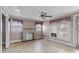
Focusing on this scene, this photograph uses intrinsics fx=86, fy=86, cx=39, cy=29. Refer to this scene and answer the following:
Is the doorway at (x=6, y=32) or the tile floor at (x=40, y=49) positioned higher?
the doorway at (x=6, y=32)

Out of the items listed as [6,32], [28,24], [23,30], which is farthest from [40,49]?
[28,24]

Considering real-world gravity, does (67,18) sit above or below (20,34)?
above

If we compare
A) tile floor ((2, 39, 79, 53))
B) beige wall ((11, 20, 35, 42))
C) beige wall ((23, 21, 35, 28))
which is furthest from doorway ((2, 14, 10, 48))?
beige wall ((23, 21, 35, 28))

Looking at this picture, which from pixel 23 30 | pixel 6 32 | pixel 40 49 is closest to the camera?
pixel 40 49

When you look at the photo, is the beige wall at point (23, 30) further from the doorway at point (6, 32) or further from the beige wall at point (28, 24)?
the doorway at point (6, 32)

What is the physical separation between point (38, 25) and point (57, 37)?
11.9ft

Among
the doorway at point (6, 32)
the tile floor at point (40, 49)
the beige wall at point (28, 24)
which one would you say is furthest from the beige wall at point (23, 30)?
the tile floor at point (40, 49)

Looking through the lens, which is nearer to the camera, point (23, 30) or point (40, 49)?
point (40, 49)

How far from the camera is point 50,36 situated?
31.2 ft

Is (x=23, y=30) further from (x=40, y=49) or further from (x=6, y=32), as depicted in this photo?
(x=40, y=49)

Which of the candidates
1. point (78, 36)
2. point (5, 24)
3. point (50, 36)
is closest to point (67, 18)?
point (78, 36)

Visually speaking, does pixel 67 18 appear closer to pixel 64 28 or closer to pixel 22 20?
pixel 64 28

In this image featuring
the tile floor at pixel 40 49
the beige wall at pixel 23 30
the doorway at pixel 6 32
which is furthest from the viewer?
the beige wall at pixel 23 30

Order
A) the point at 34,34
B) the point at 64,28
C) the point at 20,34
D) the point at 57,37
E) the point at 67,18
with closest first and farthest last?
the point at 67,18 < the point at 64,28 < the point at 57,37 < the point at 20,34 < the point at 34,34
